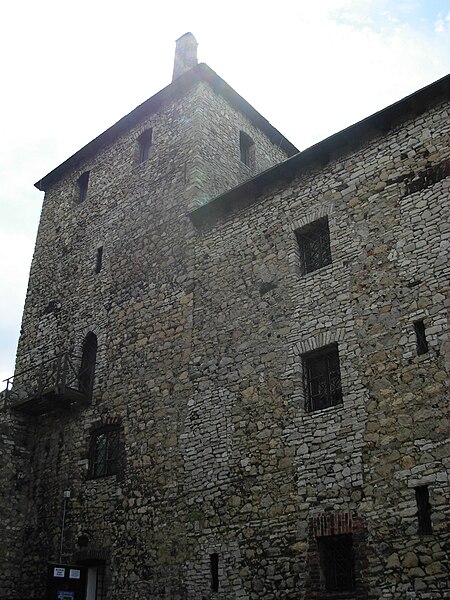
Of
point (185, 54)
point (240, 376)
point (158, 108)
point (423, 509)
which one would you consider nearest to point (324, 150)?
point (240, 376)

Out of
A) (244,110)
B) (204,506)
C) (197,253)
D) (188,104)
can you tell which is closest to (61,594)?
(204,506)

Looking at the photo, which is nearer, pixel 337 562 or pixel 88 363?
pixel 337 562

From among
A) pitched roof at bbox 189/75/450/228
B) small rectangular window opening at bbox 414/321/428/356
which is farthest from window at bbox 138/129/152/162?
small rectangular window opening at bbox 414/321/428/356

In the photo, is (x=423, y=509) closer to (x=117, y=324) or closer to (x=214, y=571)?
(x=214, y=571)

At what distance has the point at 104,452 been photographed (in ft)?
47.5

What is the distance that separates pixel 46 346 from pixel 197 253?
18.8 feet

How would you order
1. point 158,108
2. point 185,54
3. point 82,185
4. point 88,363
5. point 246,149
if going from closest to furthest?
1. point 88,363
2. point 158,108
3. point 246,149
4. point 185,54
5. point 82,185

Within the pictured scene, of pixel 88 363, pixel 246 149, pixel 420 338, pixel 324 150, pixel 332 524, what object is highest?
pixel 246 149

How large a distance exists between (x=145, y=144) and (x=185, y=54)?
3408 millimetres

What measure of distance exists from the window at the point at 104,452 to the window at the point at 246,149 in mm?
8414

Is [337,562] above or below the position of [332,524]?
below

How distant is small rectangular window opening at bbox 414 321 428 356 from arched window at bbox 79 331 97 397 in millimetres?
8366

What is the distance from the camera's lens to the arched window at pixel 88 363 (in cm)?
1583

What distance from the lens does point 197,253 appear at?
14.4 metres
